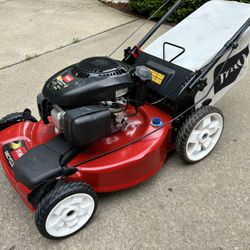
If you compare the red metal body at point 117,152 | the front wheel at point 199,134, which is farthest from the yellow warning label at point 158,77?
the front wheel at point 199,134

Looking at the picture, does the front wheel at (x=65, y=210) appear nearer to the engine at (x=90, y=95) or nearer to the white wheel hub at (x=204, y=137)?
the engine at (x=90, y=95)

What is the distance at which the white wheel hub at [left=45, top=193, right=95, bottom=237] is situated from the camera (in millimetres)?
1522

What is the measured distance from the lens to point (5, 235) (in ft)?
5.50

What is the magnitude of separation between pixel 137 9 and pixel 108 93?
348 centimetres

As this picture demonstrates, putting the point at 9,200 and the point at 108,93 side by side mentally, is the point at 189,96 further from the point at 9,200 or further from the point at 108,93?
the point at 9,200

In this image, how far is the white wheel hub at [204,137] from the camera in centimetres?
194

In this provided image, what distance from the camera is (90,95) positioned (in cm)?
153

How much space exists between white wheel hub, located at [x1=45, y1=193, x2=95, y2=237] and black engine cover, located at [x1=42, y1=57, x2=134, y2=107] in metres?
0.42

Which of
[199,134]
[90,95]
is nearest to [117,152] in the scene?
[90,95]

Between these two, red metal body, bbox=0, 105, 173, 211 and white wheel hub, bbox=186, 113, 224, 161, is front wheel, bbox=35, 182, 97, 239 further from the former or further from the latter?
white wheel hub, bbox=186, 113, 224, 161

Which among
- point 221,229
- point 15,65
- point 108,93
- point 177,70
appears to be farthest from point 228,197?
point 15,65

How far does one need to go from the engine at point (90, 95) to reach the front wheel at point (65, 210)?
0.67ft

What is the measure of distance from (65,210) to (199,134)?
0.85 meters

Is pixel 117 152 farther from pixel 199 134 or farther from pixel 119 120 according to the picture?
pixel 199 134
